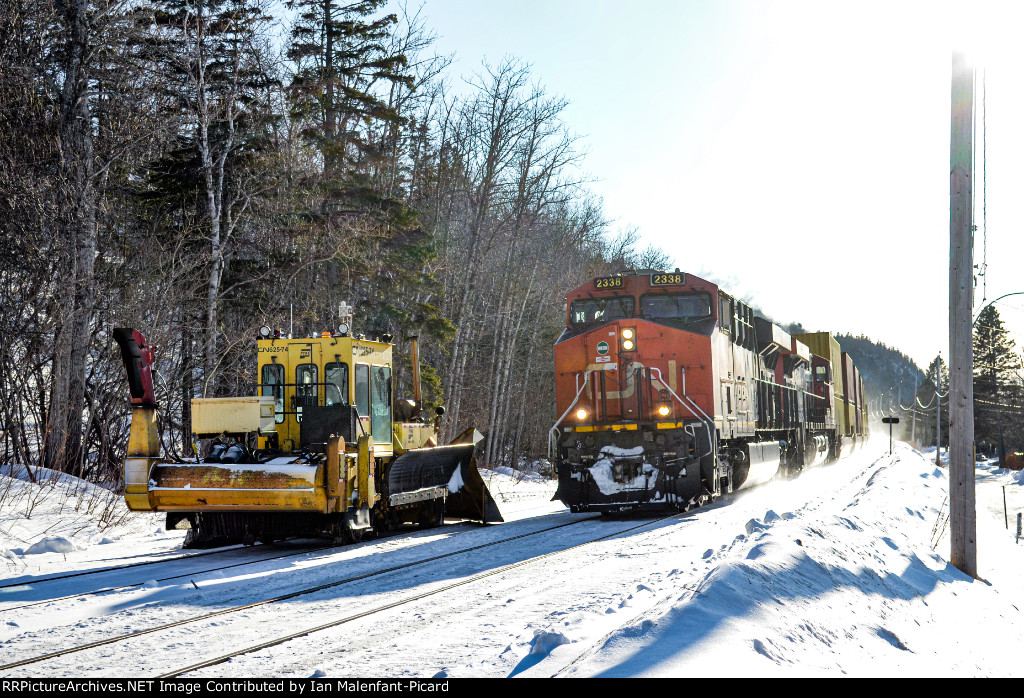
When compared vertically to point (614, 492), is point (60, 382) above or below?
above

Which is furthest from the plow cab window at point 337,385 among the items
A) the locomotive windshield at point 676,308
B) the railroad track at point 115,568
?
the locomotive windshield at point 676,308

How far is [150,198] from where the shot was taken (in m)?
20.5

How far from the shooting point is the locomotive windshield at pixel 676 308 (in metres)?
16.4

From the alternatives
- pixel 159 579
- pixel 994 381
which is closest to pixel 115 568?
pixel 159 579

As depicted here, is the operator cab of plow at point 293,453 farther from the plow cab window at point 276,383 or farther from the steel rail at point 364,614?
the steel rail at point 364,614

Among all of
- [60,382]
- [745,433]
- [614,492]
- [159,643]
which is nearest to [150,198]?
[60,382]

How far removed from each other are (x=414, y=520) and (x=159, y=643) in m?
8.29

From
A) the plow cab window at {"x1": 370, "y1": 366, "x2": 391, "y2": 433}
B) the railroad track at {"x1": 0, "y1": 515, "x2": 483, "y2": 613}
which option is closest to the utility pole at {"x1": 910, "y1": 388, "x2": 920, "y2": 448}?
the plow cab window at {"x1": 370, "y1": 366, "x2": 391, "y2": 433}

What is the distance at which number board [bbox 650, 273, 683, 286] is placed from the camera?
16.7 metres

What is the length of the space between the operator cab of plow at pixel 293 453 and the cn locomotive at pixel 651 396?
9.54 feet

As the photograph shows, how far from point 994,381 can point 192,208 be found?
81.6 m

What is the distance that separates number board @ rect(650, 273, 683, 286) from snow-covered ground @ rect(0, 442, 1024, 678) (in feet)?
14.4

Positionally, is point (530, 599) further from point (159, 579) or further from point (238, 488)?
point (238, 488)
